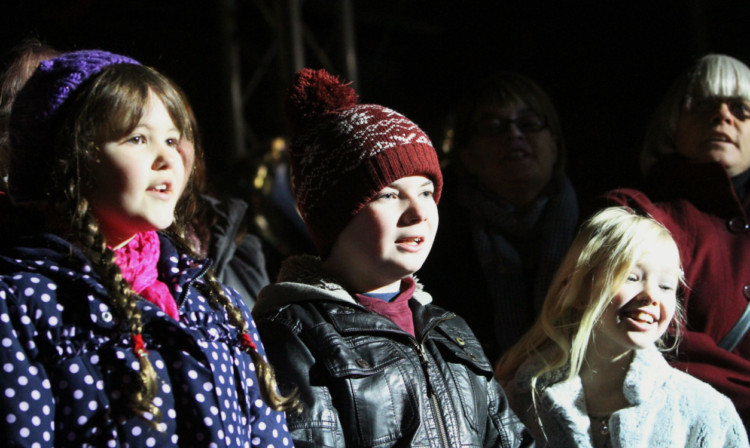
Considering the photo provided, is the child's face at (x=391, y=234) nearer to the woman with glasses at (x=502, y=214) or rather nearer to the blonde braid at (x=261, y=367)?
the blonde braid at (x=261, y=367)

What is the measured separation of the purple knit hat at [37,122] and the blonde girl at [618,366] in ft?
4.36

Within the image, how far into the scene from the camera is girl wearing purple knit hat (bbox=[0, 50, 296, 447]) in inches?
53.2

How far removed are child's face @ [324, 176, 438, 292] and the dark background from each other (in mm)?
728

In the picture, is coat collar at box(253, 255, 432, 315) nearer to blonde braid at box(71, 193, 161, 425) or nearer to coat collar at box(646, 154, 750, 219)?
blonde braid at box(71, 193, 161, 425)

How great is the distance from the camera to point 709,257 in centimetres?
238

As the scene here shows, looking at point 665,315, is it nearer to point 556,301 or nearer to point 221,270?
→ point 556,301

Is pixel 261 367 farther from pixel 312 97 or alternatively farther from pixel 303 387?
pixel 312 97

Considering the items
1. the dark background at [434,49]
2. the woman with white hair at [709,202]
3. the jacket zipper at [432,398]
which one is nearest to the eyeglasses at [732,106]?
the woman with white hair at [709,202]

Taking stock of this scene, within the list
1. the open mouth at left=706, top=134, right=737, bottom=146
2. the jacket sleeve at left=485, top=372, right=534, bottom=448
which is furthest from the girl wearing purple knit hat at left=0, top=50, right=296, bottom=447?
the open mouth at left=706, top=134, right=737, bottom=146

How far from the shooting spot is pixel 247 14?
6.59 metres

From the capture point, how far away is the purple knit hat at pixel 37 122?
1486mm

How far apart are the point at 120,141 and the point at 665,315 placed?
4.61ft

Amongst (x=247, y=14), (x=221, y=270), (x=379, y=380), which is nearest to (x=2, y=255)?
(x=379, y=380)

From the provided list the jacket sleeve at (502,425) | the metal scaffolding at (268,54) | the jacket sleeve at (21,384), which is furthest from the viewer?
the metal scaffolding at (268,54)
